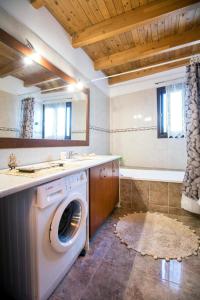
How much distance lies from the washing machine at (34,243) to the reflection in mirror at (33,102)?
0.67 metres

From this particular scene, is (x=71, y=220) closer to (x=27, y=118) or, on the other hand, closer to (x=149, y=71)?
(x=27, y=118)

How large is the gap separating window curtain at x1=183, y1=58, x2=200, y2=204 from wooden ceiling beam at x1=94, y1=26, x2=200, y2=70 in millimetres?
291

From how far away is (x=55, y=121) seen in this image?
193 cm

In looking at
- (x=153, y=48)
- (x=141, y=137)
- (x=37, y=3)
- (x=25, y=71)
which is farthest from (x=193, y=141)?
(x=37, y=3)

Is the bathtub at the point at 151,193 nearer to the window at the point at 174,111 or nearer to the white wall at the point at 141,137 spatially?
the white wall at the point at 141,137

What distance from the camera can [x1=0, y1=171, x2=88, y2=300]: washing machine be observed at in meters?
0.92

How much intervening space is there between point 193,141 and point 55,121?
5.75 ft

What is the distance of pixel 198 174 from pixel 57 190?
5.92ft

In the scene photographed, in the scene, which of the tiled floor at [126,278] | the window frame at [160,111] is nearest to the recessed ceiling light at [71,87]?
the window frame at [160,111]

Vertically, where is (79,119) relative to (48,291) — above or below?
above

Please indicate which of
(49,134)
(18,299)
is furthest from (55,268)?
(49,134)

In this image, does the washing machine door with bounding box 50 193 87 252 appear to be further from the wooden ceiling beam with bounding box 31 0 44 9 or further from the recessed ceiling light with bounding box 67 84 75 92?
the wooden ceiling beam with bounding box 31 0 44 9

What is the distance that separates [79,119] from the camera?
2367mm

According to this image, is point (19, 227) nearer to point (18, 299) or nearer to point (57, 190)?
point (57, 190)
